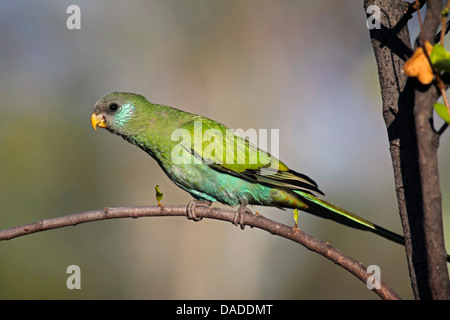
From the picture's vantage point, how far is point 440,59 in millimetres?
1562

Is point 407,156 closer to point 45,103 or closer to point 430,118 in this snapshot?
point 430,118

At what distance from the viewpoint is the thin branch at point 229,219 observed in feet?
7.01

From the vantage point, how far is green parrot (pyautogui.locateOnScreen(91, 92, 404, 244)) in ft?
13.7

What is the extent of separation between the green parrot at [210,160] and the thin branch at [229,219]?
1199 millimetres

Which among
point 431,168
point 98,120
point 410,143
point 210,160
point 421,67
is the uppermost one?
point 98,120

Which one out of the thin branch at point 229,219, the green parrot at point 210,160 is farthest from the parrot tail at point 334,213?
the thin branch at point 229,219

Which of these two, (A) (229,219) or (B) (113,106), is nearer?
(A) (229,219)

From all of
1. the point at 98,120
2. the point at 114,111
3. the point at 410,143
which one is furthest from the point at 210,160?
the point at 410,143

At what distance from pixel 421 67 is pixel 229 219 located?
1.70 metres

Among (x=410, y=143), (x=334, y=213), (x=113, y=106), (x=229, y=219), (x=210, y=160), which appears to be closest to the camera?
(x=410, y=143)

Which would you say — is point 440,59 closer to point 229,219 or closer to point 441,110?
point 441,110

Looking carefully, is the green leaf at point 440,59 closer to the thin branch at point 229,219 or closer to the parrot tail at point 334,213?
the thin branch at point 229,219

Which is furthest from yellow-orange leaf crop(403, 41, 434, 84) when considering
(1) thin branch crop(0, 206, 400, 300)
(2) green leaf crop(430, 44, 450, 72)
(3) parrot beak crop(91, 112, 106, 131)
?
(3) parrot beak crop(91, 112, 106, 131)

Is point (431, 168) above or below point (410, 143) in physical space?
below
